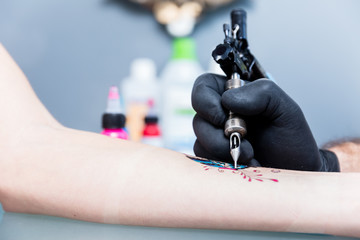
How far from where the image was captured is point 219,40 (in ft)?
4.35

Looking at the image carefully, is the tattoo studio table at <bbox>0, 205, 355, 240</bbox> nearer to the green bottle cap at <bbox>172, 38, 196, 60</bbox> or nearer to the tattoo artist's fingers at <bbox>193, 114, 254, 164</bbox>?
the tattoo artist's fingers at <bbox>193, 114, 254, 164</bbox>

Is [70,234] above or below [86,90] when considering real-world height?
below

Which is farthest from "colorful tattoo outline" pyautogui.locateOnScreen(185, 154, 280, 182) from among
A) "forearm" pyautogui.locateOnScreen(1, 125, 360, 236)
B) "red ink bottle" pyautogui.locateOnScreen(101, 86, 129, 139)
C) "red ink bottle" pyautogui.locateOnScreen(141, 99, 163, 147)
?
"red ink bottle" pyautogui.locateOnScreen(141, 99, 163, 147)

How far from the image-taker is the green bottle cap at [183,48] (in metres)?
1.22

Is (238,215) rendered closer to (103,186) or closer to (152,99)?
(103,186)

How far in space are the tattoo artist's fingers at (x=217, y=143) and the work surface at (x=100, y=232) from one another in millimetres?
170

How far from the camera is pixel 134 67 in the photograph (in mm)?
1256

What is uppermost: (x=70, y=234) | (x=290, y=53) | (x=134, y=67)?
(x=290, y=53)

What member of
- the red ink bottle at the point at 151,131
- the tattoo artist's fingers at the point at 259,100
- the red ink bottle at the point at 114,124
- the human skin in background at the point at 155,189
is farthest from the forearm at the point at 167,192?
the red ink bottle at the point at 151,131

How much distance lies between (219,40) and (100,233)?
3.24 ft

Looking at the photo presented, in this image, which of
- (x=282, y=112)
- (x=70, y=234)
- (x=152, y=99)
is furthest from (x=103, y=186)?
(x=152, y=99)

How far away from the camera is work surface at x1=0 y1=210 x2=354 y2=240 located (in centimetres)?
47

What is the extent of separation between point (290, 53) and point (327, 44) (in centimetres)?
14

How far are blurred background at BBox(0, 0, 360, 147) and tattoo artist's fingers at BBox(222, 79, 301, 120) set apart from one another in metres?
0.69
